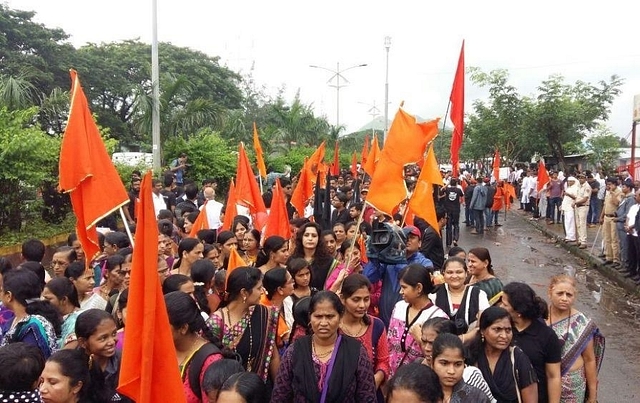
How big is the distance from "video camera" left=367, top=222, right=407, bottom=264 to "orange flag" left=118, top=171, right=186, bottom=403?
246 cm

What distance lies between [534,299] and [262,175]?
7.44 m

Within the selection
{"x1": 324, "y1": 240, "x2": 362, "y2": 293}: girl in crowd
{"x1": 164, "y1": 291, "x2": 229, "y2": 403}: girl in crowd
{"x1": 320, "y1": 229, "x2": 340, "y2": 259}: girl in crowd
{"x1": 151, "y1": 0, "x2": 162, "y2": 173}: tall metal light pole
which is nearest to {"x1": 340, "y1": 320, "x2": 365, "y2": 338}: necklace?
{"x1": 164, "y1": 291, "x2": 229, "y2": 403}: girl in crowd

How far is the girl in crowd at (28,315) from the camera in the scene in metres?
3.47

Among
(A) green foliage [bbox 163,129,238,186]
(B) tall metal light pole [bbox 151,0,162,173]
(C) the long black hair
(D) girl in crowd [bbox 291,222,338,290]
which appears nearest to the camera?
(C) the long black hair

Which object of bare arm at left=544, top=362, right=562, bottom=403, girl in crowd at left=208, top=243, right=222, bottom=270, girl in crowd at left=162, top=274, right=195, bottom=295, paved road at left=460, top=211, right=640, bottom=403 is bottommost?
paved road at left=460, top=211, right=640, bottom=403

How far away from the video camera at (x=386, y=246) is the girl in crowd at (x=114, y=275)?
6.19ft

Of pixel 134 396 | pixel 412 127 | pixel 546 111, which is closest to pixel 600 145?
pixel 546 111

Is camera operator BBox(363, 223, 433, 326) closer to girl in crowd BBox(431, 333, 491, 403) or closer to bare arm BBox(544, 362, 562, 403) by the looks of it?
bare arm BBox(544, 362, 562, 403)

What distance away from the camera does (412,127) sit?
5566mm

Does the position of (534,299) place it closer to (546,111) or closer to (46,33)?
(546,111)

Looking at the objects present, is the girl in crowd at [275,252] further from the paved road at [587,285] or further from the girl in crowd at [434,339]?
the paved road at [587,285]

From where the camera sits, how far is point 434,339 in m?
3.13

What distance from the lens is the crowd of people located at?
2756 mm

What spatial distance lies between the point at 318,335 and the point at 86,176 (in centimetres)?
255
